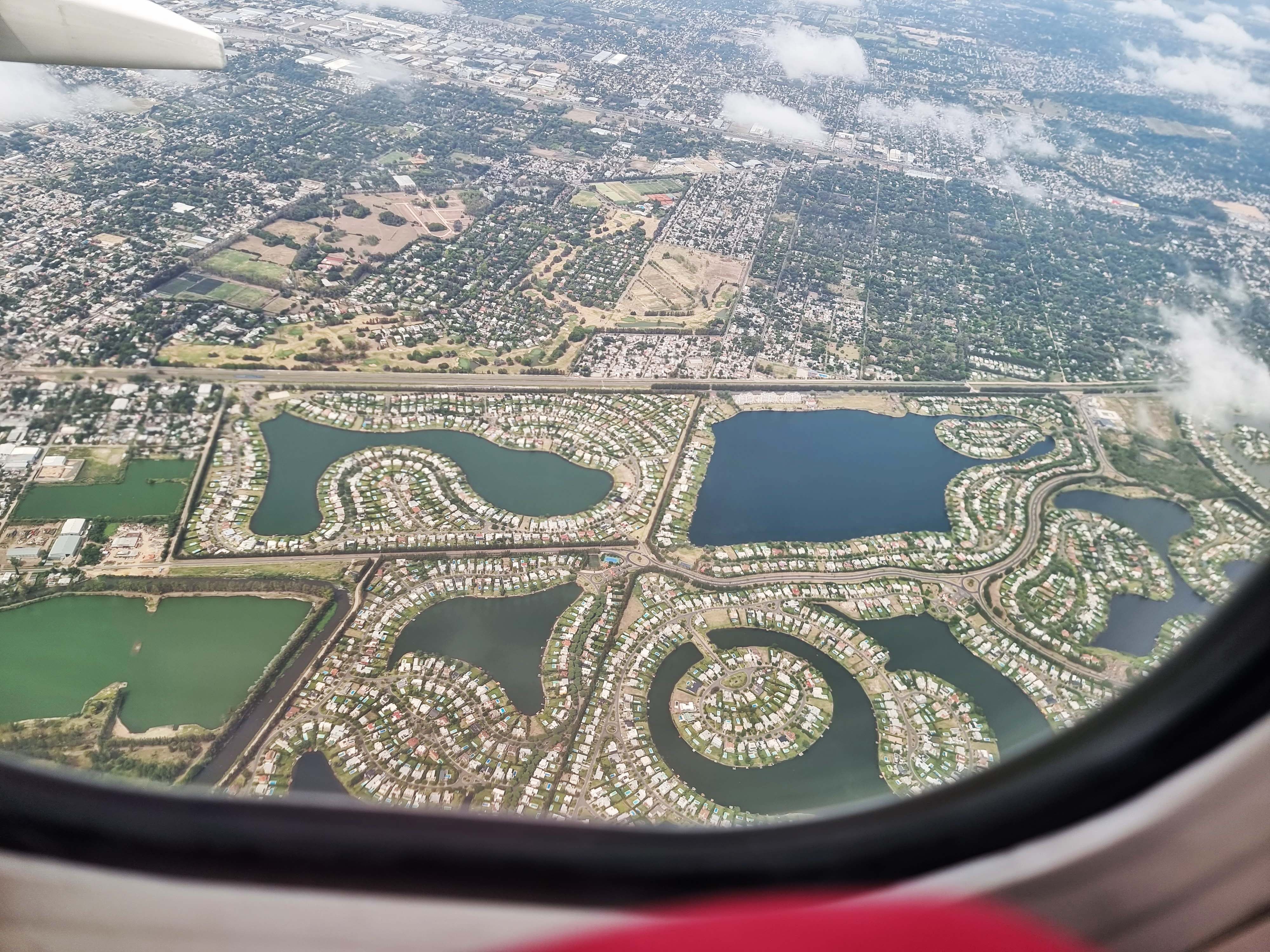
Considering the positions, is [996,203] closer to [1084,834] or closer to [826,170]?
[826,170]

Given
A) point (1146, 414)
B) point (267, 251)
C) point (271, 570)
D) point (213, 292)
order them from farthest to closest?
point (267, 251), point (213, 292), point (1146, 414), point (271, 570)

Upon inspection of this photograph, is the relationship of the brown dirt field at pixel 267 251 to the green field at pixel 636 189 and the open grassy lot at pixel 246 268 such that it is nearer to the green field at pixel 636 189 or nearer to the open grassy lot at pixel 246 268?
the open grassy lot at pixel 246 268

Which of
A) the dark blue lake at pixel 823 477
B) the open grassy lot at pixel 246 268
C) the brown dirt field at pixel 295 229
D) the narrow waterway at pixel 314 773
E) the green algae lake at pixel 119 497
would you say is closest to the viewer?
the narrow waterway at pixel 314 773

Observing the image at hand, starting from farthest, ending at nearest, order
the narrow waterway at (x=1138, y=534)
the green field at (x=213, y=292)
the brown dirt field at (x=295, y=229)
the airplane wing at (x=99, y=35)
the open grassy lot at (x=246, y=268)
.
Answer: the brown dirt field at (x=295, y=229), the open grassy lot at (x=246, y=268), the green field at (x=213, y=292), the narrow waterway at (x=1138, y=534), the airplane wing at (x=99, y=35)

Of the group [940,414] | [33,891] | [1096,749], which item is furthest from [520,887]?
[940,414]

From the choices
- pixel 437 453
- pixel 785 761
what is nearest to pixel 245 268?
pixel 437 453

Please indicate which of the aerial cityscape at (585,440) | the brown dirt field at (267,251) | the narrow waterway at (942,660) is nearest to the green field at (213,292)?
the aerial cityscape at (585,440)

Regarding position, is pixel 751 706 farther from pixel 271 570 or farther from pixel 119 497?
pixel 119 497

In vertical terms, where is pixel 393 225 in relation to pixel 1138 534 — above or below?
below
